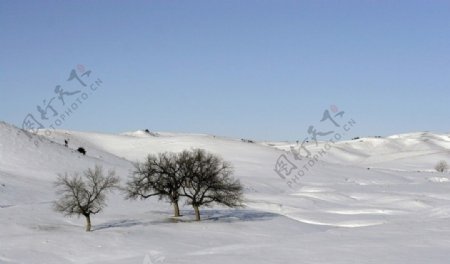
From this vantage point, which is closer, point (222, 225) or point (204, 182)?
point (222, 225)

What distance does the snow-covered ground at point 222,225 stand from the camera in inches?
1238

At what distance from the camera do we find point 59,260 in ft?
112

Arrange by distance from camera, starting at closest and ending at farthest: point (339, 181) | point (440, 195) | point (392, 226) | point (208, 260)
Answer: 1. point (208, 260)
2. point (392, 226)
3. point (440, 195)
4. point (339, 181)

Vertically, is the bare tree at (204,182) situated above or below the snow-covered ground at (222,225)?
above

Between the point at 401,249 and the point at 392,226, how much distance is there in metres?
15.0

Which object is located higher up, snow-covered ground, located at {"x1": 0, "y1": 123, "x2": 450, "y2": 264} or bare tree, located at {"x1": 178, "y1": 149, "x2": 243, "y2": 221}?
bare tree, located at {"x1": 178, "y1": 149, "x2": 243, "y2": 221}

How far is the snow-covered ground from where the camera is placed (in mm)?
31438

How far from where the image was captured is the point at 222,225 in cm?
4919

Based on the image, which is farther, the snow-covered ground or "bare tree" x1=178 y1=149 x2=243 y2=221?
"bare tree" x1=178 y1=149 x2=243 y2=221

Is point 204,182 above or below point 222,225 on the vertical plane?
above

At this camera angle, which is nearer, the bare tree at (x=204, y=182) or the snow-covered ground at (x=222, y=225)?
the snow-covered ground at (x=222, y=225)

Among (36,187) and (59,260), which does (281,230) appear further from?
(36,187)

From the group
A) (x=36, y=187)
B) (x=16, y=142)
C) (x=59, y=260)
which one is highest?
(x=16, y=142)

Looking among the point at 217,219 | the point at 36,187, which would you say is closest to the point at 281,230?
the point at 217,219
